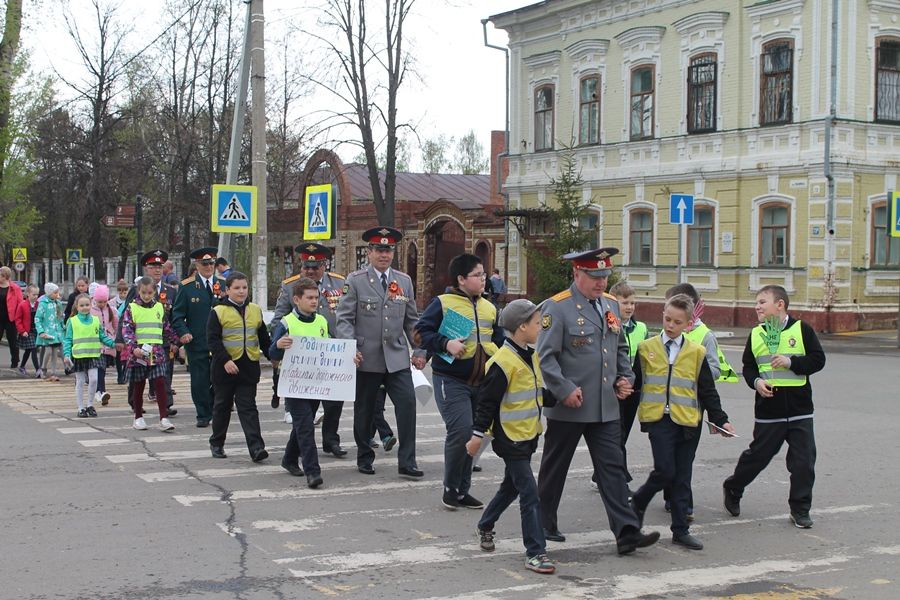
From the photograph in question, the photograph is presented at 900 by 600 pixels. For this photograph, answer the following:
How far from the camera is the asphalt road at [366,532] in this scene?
6.40 m

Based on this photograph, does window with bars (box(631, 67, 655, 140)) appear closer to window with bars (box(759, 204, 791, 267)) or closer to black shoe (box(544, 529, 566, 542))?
window with bars (box(759, 204, 791, 267))

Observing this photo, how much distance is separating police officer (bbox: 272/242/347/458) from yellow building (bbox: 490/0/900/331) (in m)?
19.7

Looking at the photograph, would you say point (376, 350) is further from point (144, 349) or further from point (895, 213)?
point (895, 213)

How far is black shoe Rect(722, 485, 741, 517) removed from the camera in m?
8.32

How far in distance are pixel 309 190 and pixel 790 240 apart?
52.5 ft

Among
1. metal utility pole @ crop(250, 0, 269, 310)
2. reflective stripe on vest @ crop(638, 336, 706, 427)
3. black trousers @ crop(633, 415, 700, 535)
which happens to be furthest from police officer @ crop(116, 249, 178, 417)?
black trousers @ crop(633, 415, 700, 535)

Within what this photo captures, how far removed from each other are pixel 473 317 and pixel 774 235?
75.5 ft

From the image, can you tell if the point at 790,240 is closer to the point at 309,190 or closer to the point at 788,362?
the point at 309,190

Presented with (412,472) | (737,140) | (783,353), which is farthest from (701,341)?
(737,140)

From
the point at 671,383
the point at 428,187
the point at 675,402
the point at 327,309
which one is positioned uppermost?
the point at 428,187

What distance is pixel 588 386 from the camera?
7.13m

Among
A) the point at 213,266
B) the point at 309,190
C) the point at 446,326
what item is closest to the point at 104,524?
the point at 446,326

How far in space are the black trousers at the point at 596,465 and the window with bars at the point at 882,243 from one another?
2398 cm

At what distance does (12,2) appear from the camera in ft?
83.8
